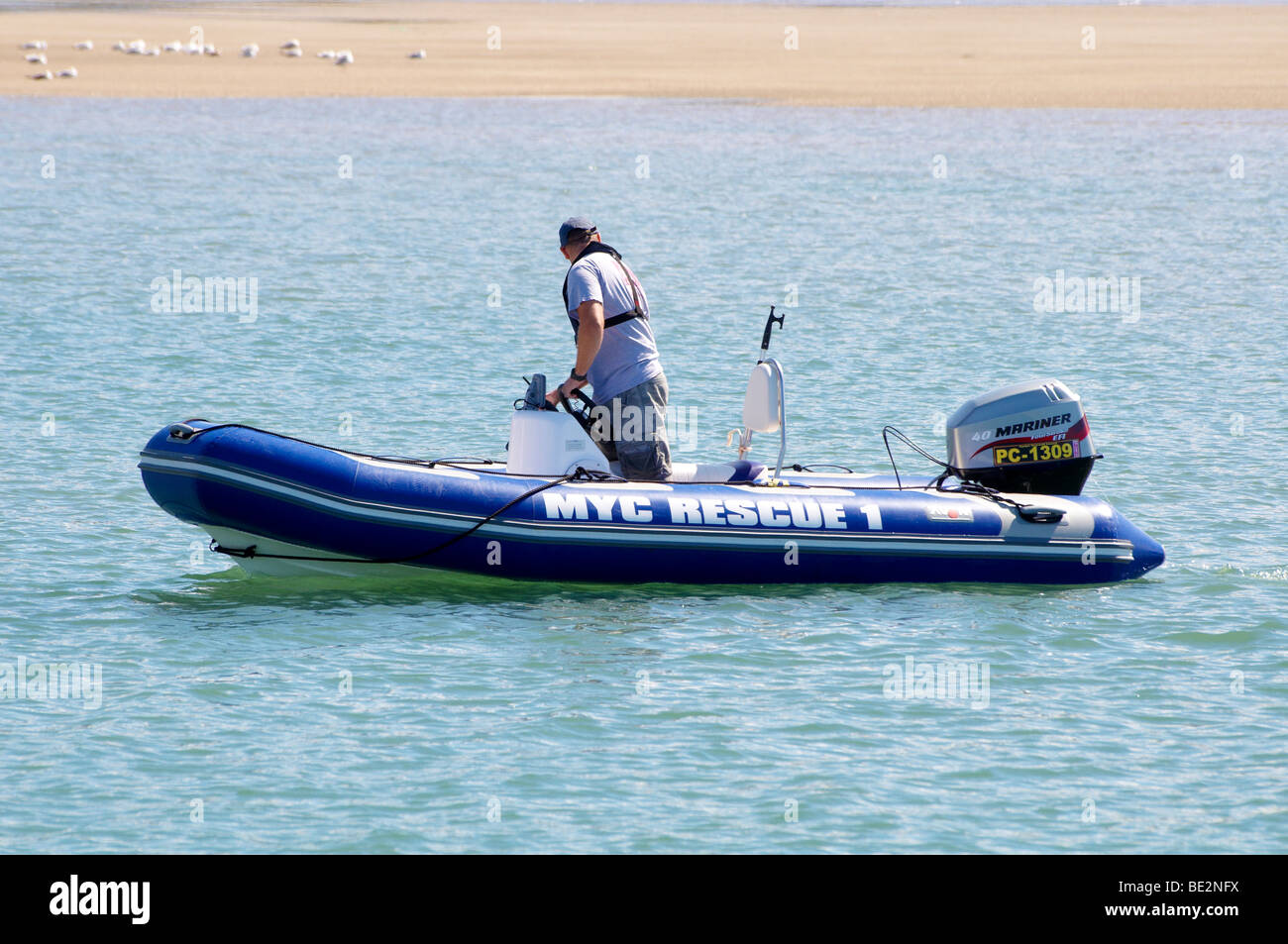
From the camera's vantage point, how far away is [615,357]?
781 cm

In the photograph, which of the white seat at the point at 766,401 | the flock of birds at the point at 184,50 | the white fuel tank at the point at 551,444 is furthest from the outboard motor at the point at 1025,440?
the flock of birds at the point at 184,50

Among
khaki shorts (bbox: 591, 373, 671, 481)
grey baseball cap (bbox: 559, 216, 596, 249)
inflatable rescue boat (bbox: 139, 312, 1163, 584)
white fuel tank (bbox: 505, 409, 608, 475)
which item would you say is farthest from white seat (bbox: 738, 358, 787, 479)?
grey baseball cap (bbox: 559, 216, 596, 249)

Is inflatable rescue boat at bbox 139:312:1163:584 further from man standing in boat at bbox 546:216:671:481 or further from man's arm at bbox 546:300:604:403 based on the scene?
man's arm at bbox 546:300:604:403

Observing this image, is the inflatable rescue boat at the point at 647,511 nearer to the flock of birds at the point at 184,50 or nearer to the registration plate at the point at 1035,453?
the registration plate at the point at 1035,453

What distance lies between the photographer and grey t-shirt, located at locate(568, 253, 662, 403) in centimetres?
769

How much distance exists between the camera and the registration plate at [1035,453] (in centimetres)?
810

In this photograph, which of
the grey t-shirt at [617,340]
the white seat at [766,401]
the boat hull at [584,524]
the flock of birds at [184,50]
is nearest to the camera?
the boat hull at [584,524]

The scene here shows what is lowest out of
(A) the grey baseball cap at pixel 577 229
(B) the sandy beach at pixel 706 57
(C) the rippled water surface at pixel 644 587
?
(C) the rippled water surface at pixel 644 587

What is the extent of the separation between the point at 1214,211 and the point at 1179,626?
52.0ft

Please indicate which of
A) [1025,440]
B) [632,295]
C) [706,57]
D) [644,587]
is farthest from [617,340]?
[706,57]

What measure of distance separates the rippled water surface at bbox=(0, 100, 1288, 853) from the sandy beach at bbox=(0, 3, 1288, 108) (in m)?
11.2

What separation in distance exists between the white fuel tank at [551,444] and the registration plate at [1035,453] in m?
1.89
